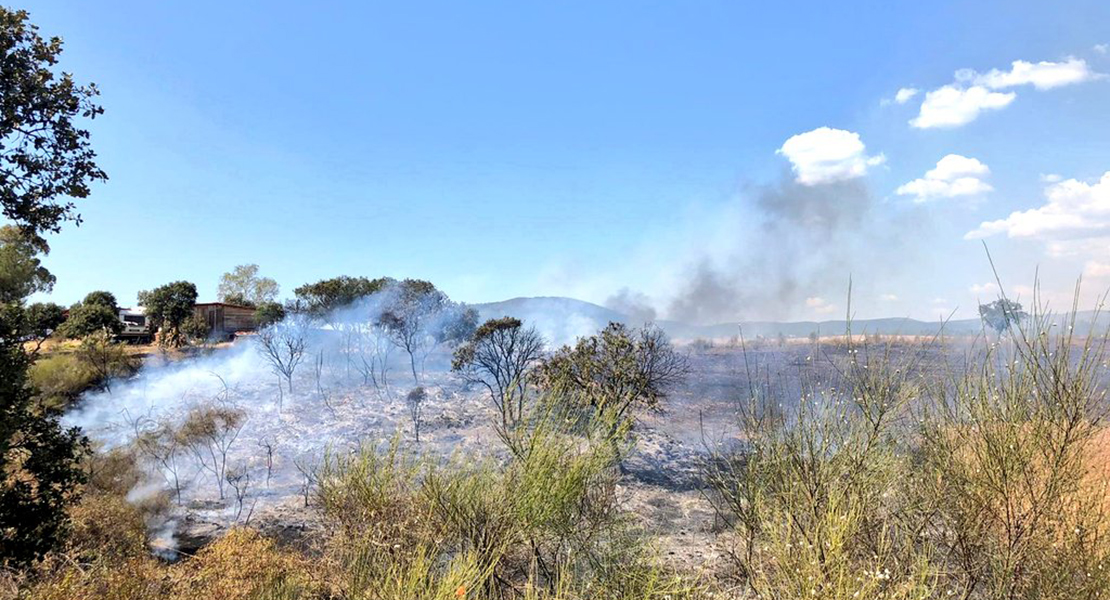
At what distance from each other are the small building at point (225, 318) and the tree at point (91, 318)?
483cm

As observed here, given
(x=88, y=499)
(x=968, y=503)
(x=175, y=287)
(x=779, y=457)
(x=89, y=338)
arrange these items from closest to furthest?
(x=968, y=503) → (x=779, y=457) → (x=88, y=499) → (x=89, y=338) → (x=175, y=287)

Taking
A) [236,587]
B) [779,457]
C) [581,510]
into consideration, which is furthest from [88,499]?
[779,457]

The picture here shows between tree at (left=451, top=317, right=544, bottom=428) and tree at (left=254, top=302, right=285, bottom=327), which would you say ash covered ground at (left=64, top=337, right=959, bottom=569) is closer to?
tree at (left=451, top=317, right=544, bottom=428)

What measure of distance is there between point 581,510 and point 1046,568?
15.2 feet

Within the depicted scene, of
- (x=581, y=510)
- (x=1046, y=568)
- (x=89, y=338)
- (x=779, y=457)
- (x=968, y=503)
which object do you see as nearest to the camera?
(x=1046, y=568)

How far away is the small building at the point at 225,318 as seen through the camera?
3781 cm

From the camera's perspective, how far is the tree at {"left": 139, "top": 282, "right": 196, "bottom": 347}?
36.4 meters

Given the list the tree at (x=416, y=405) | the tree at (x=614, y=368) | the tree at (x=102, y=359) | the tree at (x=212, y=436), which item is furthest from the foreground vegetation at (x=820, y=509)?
the tree at (x=102, y=359)

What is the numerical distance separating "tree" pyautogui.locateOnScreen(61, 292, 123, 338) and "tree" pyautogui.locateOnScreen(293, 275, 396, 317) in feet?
31.9

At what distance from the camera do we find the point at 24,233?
24.1 feet

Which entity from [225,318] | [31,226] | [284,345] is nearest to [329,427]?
[284,345]

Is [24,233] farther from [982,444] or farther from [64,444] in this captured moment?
[982,444]

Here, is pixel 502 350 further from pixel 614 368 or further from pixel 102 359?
pixel 102 359

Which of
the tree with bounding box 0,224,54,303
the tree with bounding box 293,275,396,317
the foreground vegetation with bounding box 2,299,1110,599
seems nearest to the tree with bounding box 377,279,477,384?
the tree with bounding box 293,275,396,317
